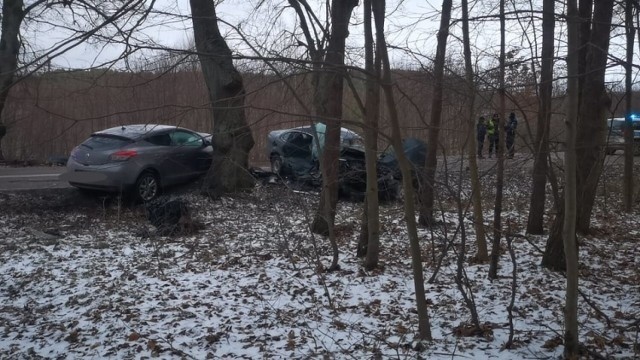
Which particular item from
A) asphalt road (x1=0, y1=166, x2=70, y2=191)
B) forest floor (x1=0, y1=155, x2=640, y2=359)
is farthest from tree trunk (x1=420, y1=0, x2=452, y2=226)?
asphalt road (x1=0, y1=166, x2=70, y2=191)

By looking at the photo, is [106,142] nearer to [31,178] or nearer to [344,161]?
[31,178]

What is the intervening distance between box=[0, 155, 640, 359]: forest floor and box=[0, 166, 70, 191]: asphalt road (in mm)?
2859

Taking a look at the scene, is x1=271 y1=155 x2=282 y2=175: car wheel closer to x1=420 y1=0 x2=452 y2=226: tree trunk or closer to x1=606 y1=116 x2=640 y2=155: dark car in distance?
x1=420 y1=0 x2=452 y2=226: tree trunk

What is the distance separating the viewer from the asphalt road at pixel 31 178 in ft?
43.5

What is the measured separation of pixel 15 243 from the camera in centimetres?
904

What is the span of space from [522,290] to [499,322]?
1042mm

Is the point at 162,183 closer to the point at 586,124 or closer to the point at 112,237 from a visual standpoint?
the point at 112,237

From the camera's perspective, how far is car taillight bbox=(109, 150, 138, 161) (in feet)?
38.1

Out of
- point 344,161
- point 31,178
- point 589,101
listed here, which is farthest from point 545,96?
point 31,178

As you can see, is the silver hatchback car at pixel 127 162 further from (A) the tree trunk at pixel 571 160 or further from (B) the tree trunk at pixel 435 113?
(A) the tree trunk at pixel 571 160

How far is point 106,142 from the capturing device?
11844 millimetres

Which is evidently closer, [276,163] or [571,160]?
[571,160]

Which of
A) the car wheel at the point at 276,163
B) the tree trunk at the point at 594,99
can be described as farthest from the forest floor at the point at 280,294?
the car wheel at the point at 276,163

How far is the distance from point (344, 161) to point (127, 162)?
401cm
